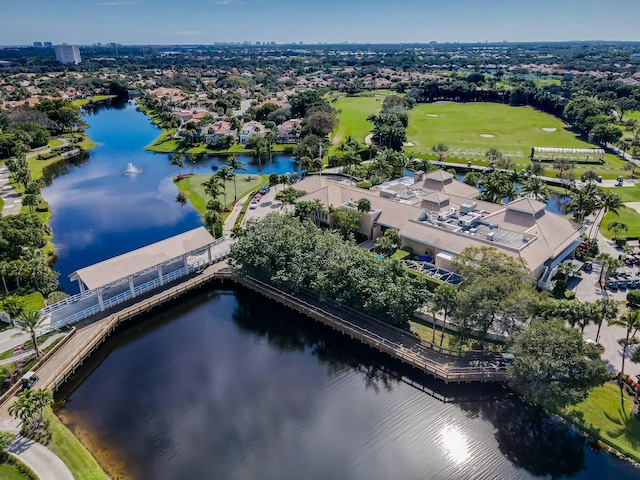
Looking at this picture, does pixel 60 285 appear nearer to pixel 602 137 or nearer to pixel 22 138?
pixel 22 138

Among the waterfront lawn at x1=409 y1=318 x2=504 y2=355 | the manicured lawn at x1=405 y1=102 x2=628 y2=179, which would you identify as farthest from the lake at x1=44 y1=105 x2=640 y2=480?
the manicured lawn at x1=405 y1=102 x2=628 y2=179

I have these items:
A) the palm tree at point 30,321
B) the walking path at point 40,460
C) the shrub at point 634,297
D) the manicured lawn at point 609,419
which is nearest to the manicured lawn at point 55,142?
the palm tree at point 30,321

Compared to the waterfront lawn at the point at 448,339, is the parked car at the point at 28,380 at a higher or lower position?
higher

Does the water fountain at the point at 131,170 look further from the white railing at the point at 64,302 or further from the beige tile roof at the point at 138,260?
the white railing at the point at 64,302

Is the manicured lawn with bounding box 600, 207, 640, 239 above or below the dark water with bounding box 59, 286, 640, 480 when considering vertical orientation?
above

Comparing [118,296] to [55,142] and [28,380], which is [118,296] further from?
[55,142]

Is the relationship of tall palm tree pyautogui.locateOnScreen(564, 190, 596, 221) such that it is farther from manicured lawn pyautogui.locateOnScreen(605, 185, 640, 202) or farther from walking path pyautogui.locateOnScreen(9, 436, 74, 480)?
walking path pyautogui.locateOnScreen(9, 436, 74, 480)

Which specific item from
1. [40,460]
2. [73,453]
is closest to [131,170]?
[73,453]
